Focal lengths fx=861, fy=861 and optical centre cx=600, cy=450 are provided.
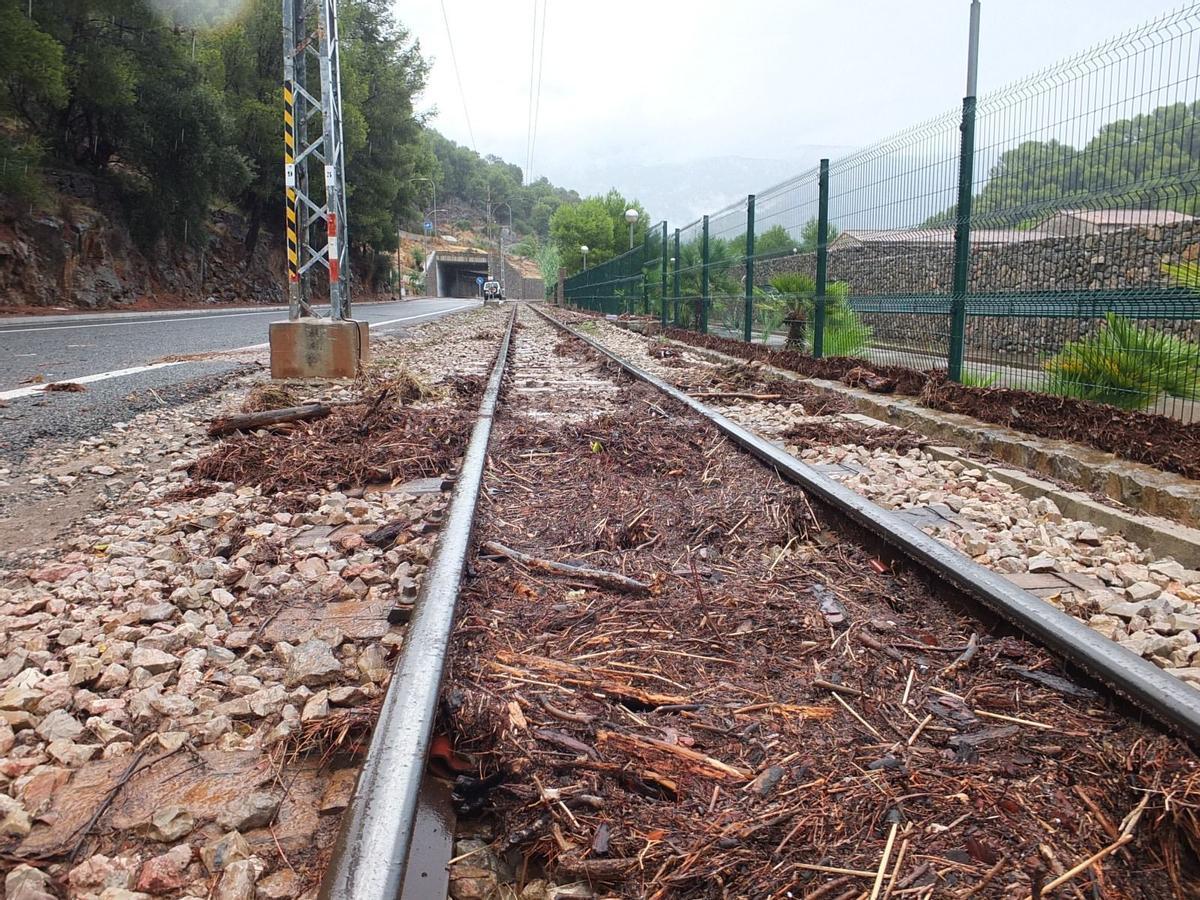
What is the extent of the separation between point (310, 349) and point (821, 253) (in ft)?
18.8

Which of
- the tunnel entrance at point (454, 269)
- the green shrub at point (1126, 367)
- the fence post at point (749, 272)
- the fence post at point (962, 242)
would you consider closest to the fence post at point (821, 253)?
the fence post at point (749, 272)

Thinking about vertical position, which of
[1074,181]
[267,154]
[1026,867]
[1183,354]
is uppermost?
[267,154]

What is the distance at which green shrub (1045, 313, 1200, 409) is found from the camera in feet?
16.9

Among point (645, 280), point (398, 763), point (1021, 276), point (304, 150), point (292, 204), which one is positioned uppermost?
point (304, 150)

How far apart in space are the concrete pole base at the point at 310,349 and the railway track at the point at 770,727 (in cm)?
513

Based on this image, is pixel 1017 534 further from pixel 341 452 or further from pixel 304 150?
pixel 304 150

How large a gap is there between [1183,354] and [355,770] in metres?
5.34

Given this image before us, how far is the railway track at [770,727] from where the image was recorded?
1530 millimetres

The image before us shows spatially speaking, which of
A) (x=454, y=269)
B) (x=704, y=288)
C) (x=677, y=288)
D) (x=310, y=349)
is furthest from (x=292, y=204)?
(x=454, y=269)

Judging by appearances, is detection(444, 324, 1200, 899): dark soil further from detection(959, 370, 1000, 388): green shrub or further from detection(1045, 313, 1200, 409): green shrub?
detection(959, 370, 1000, 388): green shrub

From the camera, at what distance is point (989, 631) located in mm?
2506

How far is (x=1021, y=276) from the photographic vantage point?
Result: 6570 millimetres

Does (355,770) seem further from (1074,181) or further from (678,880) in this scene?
(1074,181)

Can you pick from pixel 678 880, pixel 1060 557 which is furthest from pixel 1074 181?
pixel 678 880
